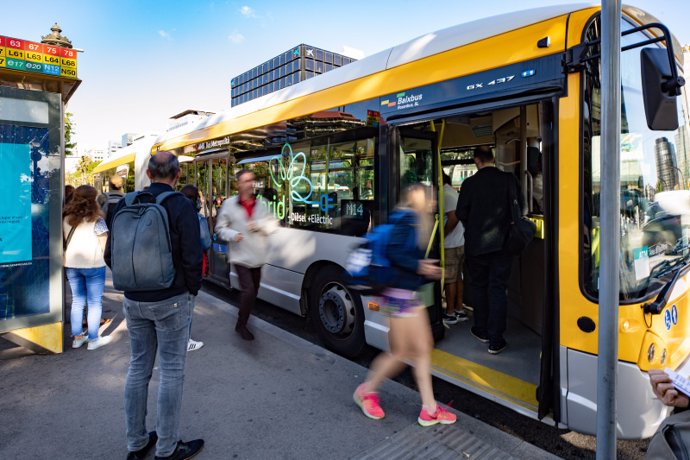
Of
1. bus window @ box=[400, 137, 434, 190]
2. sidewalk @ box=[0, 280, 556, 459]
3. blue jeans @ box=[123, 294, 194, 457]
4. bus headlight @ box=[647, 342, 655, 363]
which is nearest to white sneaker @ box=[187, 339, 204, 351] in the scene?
sidewalk @ box=[0, 280, 556, 459]

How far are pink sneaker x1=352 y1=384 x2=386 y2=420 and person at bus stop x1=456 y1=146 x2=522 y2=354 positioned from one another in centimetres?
137

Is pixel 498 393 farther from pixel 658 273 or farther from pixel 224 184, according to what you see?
pixel 224 184

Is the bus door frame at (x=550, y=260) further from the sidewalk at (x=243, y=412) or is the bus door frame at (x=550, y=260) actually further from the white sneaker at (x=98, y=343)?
the white sneaker at (x=98, y=343)

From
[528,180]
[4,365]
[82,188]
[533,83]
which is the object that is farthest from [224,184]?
[533,83]

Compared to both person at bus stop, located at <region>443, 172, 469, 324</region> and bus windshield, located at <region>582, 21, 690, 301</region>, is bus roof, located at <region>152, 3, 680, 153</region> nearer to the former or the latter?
bus windshield, located at <region>582, 21, 690, 301</region>

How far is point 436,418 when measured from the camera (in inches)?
122

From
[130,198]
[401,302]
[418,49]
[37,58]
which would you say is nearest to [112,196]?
[37,58]

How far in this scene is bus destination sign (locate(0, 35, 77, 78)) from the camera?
4117mm

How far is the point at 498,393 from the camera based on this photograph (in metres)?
3.24

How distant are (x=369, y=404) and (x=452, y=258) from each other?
7.86ft

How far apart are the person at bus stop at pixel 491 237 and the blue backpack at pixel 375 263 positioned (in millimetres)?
1424

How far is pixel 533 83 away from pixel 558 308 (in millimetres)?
1487

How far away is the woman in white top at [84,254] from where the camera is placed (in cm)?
435

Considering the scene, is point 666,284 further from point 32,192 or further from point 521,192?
point 32,192
